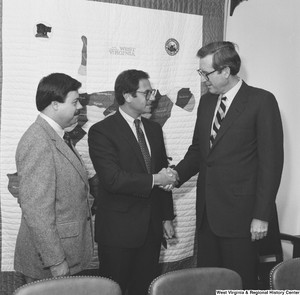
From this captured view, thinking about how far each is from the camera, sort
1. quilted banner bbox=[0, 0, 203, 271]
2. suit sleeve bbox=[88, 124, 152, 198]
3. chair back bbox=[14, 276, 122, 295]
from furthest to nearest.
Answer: quilted banner bbox=[0, 0, 203, 271], suit sleeve bbox=[88, 124, 152, 198], chair back bbox=[14, 276, 122, 295]

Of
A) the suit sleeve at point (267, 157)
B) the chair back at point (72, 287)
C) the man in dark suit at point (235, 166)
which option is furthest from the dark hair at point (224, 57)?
the chair back at point (72, 287)

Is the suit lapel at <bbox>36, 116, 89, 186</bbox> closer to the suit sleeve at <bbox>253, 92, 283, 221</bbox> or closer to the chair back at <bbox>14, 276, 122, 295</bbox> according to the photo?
the chair back at <bbox>14, 276, 122, 295</bbox>

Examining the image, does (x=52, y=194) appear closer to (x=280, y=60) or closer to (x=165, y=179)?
(x=165, y=179)

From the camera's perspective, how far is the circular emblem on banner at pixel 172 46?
10.5ft

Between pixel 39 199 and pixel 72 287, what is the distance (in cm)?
52

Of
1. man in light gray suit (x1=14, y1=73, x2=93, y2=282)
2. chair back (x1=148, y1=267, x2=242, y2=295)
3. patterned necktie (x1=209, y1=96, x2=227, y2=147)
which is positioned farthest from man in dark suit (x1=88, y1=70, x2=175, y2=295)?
chair back (x1=148, y1=267, x2=242, y2=295)

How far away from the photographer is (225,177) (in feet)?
7.63

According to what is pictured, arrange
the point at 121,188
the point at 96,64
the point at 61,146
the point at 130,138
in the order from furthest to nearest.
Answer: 1. the point at 96,64
2. the point at 130,138
3. the point at 121,188
4. the point at 61,146

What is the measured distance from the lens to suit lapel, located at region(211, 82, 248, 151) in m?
2.31

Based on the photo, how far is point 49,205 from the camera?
192 cm

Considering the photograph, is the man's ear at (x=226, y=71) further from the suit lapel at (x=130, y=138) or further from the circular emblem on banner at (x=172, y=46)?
the circular emblem on banner at (x=172, y=46)

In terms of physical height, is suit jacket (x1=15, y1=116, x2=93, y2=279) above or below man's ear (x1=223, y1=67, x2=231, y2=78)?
below

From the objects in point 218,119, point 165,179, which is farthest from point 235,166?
point 165,179

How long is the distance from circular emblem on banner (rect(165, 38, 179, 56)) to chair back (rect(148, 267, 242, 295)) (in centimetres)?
196
